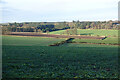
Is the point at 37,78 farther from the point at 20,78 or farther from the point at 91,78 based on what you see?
the point at 91,78

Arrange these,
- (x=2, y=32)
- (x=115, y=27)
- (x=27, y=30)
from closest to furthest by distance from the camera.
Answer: (x=2, y=32), (x=27, y=30), (x=115, y=27)

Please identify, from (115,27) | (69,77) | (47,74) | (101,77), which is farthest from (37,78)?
(115,27)

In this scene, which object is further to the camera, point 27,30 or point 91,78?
point 27,30

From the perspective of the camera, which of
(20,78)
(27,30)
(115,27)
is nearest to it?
(20,78)

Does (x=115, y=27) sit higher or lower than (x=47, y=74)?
higher

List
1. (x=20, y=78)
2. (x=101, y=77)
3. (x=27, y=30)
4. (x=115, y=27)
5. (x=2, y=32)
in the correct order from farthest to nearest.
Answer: (x=115, y=27), (x=27, y=30), (x=2, y=32), (x=101, y=77), (x=20, y=78)

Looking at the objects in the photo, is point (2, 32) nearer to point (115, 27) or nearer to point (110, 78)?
point (110, 78)

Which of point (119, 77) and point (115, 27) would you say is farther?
point (115, 27)

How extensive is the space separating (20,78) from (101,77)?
8.44 m

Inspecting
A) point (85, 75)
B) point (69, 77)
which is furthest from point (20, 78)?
point (85, 75)

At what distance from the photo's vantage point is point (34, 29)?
120 meters

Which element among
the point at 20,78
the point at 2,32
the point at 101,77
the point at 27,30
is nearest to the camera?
the point at 20,78

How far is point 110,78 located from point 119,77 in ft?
4.04

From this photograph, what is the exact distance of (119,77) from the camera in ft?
48.9
